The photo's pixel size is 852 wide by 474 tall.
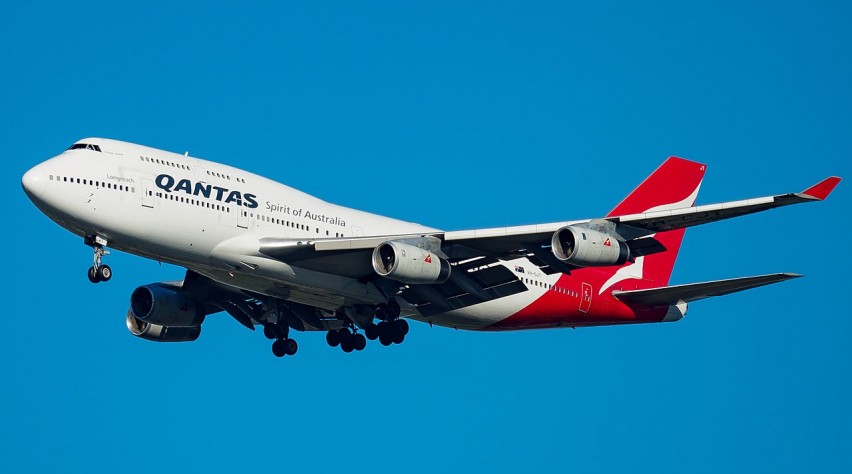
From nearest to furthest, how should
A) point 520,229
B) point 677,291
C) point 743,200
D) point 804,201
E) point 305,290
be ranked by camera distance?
point 804,201 → point 743,200 → point 520,229 → point 305,290 → point 677,291

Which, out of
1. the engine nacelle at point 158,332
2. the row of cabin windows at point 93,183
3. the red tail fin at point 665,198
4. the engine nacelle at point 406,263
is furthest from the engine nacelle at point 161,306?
the red tail fin at point 665,198

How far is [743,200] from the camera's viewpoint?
38.9m

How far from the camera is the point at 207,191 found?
137ft

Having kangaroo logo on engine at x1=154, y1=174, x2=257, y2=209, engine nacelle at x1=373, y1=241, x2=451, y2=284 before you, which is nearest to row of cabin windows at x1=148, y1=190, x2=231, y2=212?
kangaroo logo on engine at x1=154, y1=174, x2=257, y2=209

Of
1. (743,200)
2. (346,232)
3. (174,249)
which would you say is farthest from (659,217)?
(174,249)

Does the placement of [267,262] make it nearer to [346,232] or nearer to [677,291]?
[346,232]

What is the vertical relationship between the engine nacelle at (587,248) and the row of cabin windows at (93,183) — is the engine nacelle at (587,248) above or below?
above

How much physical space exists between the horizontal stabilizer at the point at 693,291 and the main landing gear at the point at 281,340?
40.9 ft

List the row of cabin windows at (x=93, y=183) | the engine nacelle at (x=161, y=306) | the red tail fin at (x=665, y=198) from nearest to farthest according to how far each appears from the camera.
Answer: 1. the row of cabin windows at (x=93, y=183)
2. the engine nacelle at (x=161, y=306)
3. the red tail fin at (x=665, y=198)

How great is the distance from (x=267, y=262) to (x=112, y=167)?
574 cm

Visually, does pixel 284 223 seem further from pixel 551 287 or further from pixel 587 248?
pixel 551 287

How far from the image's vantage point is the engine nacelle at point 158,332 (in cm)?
5166

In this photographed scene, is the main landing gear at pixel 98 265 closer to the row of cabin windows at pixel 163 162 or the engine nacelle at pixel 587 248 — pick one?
the row of cabin windows at pixel 163 162

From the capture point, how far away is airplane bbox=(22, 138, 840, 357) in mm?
40406
